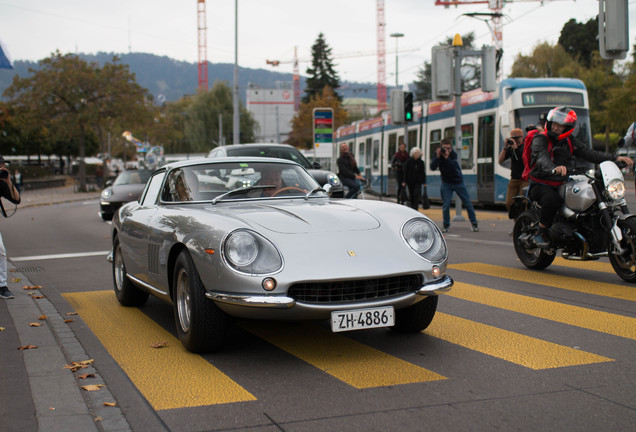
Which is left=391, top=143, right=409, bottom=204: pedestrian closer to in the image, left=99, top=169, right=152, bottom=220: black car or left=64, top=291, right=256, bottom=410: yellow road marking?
left=99, top=169, right=152, bottom=220: black car

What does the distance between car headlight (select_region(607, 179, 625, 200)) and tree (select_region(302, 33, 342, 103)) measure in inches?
3508

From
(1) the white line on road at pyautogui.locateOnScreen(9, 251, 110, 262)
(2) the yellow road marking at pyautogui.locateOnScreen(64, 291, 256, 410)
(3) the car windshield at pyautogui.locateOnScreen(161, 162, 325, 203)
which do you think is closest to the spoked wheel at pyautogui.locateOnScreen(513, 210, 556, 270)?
(3) the car windshield at pyautogui.locateOnScreen(161, 162, 325, 203)

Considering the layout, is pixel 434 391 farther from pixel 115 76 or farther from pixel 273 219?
pixel 115 76

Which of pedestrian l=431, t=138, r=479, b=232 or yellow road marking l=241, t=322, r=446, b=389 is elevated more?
pedestrian l=431, t=138, r=479, b=232

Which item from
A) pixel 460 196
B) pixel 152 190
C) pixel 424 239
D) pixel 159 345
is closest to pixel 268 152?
pixel 460 196

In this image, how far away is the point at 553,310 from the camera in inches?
248

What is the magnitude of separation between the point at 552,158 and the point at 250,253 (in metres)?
4.80

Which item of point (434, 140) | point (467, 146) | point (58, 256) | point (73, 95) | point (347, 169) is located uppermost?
point (73, 95)

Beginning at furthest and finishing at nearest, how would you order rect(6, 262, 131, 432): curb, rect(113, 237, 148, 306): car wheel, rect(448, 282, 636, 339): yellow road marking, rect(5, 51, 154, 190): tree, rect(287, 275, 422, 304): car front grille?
rect(5, 51, 154, 190): tree, rect(113, 237, 148, 306): car wheel, rect(448, 282, 636, 339): yellow road marking, rect(287, 275, 422, 304): car front grille, rect(6, 262, 131, 432): curb

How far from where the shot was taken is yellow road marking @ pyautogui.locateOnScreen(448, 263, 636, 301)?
7.09 m

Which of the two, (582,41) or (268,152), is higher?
(582,41)

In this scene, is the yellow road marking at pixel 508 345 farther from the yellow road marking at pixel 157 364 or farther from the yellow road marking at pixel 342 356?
the yellow road marking at pixel 157 364

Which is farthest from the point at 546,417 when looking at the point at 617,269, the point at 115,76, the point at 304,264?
the point at 115,76

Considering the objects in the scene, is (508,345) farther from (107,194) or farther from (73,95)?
(73,95)
